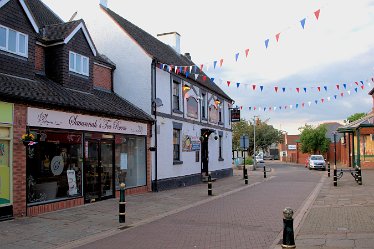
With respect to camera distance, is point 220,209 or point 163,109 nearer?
point 220,209

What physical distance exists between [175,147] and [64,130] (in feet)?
28.9

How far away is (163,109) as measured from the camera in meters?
19.5

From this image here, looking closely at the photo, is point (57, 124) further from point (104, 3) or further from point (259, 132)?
point (259, 132)

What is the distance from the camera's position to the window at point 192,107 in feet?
74.4

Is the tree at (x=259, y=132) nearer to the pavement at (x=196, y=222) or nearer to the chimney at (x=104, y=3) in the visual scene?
the chimney at (x=104, y=3)

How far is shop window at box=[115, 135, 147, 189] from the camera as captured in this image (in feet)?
53.4

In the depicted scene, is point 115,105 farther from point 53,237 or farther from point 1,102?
point 53,237

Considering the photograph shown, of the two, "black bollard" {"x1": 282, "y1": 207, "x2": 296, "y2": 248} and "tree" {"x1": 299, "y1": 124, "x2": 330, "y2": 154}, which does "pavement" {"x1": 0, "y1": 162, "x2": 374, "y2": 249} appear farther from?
"tree" {"x1": 299, "y1": 124, "x2": 330, "y2": 154}

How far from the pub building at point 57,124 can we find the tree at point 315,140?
42862mm

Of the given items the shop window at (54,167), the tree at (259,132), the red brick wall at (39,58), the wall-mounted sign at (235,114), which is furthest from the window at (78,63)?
the tree at (259,132)

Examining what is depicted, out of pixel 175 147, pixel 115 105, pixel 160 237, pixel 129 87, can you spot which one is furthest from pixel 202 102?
pixel 160 237

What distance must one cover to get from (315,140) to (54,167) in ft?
161

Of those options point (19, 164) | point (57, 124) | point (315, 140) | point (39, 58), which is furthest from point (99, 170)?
point (315, 140)

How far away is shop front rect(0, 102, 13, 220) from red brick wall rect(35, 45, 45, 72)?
13.3 feet
